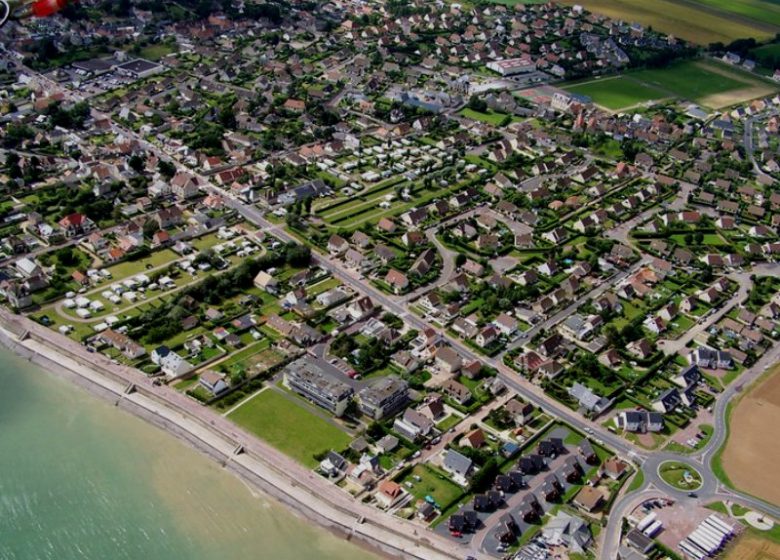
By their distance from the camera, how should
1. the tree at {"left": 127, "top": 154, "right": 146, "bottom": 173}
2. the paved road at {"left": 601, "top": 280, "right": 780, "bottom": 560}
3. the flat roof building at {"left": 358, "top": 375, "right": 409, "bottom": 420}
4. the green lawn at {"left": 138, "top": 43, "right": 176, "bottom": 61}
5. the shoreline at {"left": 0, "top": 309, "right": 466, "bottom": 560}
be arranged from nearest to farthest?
the shoreline at {"left": 0, "top": 309, "right": 466, "bottom": 560} → the paved road at {"left": 601, "top": 280, "right": 780, "bottom": 560} → the flat roof building at {"left": 358, "top": 375, "right": 409, "bottom": 420} → the tree at {"left": 127, "top": 154, "right": 146, "bottom": 173} → the green lawn at {"left": 138, "top": 43, "right": 176, "bottom": 61}

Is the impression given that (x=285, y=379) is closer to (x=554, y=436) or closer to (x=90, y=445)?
(x=90, y=445)

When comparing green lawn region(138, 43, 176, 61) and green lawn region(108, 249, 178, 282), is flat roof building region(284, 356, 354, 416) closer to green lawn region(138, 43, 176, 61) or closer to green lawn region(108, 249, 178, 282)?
green lawn region(108, 249, 178, 282)

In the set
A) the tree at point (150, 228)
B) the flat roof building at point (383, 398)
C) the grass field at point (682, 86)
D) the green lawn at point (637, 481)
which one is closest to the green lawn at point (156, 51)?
the tree at point (150, 228)

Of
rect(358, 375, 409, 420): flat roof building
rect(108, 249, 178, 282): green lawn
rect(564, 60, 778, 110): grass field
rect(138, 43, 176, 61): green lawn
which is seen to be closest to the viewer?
rect(358, 375, 409, 420): flat roof building

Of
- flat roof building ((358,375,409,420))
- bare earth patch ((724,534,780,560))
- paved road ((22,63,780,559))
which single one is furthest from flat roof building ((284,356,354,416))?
bare earth patch ((724,534,780,560))

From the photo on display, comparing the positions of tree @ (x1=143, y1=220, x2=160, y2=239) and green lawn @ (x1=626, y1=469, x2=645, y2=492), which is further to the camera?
tree @ (x1=143, y1=220, x2=160, y2=239)

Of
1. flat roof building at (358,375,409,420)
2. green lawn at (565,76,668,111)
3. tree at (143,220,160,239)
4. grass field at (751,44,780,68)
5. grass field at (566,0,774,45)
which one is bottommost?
flat roof building at (358,375,409,420)
